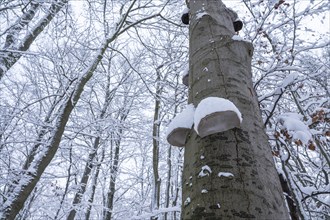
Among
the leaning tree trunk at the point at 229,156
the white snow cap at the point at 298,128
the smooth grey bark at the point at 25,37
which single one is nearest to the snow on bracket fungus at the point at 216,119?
the leaning tree trunk at the point at 229,156

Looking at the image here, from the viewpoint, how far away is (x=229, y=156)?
94 cm

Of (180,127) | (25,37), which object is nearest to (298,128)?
(180,127)

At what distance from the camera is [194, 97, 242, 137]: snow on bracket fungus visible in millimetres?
979

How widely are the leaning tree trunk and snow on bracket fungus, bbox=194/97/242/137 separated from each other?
27 millimetres

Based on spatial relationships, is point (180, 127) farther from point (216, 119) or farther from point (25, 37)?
point (25, 37)

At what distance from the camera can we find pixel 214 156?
3.14 feet

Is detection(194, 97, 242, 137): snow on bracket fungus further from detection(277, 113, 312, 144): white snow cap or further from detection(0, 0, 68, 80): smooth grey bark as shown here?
detection(0, 0, 68, 80): smooth grey bark

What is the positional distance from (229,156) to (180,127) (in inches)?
10.6

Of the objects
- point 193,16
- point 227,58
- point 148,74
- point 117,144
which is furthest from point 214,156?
point 117,144

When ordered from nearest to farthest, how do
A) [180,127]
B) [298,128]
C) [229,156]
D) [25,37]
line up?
[229,156], [180,127], [298,128], [25,37]

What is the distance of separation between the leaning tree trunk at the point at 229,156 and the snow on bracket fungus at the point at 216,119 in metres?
0.03

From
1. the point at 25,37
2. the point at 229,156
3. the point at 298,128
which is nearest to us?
the point at 229,156

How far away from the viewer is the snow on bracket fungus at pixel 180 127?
3.76ft

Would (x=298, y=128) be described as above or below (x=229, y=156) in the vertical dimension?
above
